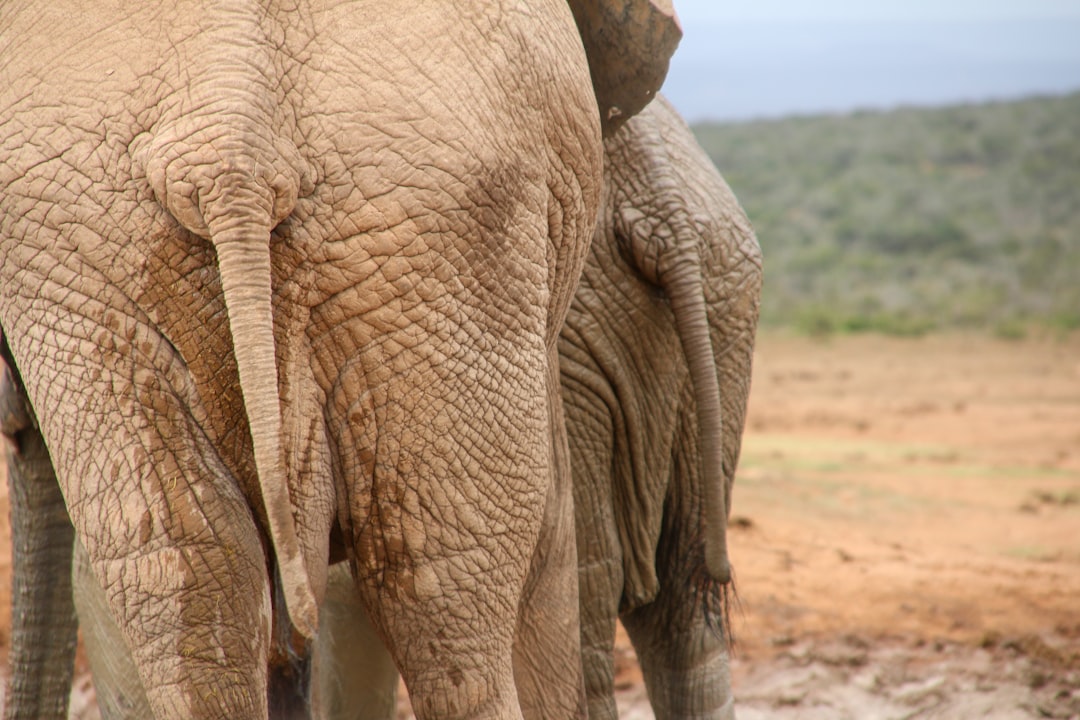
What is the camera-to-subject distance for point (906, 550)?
6688 millimetres

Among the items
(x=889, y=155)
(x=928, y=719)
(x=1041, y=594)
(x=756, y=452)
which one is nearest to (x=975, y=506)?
(x=756, y=452)

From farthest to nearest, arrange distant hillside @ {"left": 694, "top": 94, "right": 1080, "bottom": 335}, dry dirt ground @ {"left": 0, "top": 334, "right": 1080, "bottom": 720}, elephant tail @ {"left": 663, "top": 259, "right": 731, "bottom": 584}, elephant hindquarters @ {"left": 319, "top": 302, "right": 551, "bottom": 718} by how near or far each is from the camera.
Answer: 1. distant hillside @ {"left": 694, "top": 94, "right": 1080, "bottom": 335}
2. dry dirt ground @ {"left": 0, "top": 334, "right": 1080, "bottom": 720}
3. elephant tail @ {"left": 663, "top": 259, "right": 731, "bottom": 584}
4. elephant hindquarters @ {"left": 319, "top": 302, "right": 551, "bottom": 718}

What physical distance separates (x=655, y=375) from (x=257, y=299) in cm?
161

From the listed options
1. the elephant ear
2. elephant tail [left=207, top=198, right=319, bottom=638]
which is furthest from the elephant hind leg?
elephant tail [left=207, top=198, right=319, bottom=638]

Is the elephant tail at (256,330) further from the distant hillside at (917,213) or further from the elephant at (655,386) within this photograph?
the distant hillside at (917,213)

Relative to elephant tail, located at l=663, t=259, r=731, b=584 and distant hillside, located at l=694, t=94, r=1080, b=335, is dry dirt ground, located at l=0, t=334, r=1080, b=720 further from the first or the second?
distant hillside, located at l=694, t=94, r=1080, b=335

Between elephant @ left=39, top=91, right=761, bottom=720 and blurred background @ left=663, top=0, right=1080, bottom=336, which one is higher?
blurred background @ left=663, top=0, right=1080, bottom=336

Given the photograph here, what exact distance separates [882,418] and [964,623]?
225 inches

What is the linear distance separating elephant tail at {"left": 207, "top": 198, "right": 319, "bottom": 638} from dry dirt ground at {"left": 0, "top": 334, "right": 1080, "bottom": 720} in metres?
3.33

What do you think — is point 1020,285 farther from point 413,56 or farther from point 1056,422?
point 413,56

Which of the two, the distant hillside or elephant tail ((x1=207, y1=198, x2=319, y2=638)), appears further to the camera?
the distant hillside

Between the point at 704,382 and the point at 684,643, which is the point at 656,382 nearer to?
the point at 704,382

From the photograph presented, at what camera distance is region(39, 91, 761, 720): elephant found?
2945mm

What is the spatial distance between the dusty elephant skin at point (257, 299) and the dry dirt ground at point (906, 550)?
123 inches
